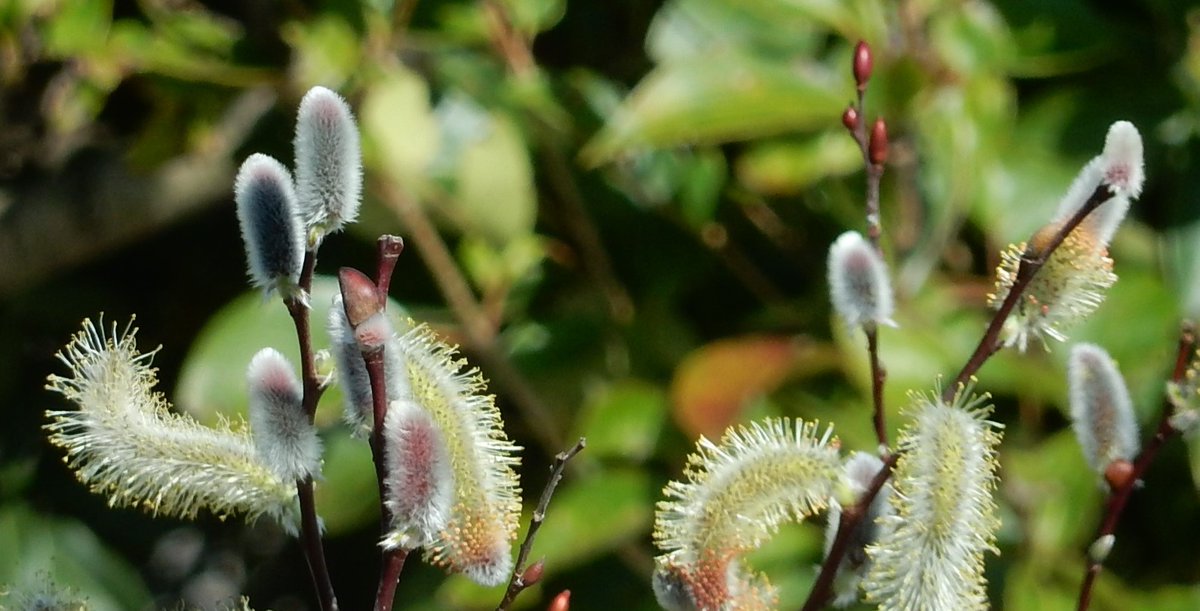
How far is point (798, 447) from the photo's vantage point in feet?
1.33

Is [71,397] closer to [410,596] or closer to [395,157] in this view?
[395,157]

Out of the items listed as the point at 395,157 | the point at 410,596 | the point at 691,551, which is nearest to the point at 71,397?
the point at 691,551

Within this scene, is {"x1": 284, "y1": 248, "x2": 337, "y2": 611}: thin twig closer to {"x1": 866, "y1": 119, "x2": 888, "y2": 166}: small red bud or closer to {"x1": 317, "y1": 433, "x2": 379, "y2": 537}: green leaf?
{"x1": 866, "y1": 119, "x2": 888, "y2": 166}: small red bud

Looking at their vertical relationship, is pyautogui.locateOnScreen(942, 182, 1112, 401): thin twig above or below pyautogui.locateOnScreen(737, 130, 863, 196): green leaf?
above

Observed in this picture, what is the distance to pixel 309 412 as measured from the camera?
15.0 inches

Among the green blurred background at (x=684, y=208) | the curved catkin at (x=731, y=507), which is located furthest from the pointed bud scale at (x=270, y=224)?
the green blurred background at (x=684, y=208)

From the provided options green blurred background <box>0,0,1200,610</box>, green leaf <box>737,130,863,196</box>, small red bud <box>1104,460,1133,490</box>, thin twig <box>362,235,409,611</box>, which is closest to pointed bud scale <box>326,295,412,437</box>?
thin twig <box>362,235,409,611</box>

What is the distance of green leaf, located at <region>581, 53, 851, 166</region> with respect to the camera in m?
0.86

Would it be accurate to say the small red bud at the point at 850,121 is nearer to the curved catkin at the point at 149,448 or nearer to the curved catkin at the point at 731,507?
the curved catkin at the point at 731,507

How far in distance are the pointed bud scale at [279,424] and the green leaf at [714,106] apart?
1.65 feet

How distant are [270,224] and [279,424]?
56mm

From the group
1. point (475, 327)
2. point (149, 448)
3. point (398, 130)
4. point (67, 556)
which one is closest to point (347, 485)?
point (475, 327)

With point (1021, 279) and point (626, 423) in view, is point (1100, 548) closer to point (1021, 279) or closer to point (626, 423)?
point (1021, 279)

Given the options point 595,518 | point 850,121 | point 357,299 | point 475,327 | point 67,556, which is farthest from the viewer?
point 67,556
